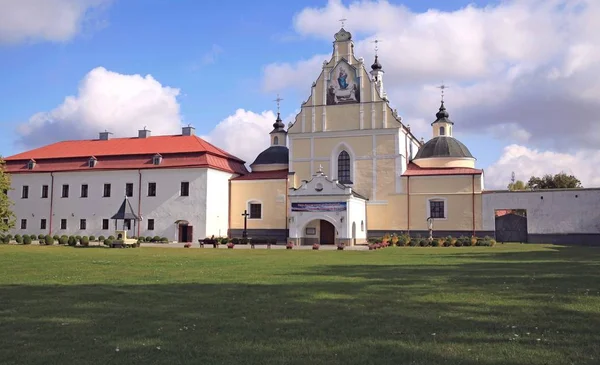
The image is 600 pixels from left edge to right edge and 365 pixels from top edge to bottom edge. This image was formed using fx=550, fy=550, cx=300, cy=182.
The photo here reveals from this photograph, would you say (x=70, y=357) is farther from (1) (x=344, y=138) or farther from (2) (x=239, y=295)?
(1) (x=344, y=138)

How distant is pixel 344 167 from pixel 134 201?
20691mm

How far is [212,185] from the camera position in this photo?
52.1 meters

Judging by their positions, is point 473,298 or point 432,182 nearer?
point 473,298

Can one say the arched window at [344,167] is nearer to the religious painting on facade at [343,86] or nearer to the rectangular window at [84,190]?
the religious painting on facade at [343,86]

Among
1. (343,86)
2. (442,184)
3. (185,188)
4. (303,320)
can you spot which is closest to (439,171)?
(442,184)

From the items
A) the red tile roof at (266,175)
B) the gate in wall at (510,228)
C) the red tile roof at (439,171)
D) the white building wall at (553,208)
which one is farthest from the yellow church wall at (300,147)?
the gate in wall at (510,228)

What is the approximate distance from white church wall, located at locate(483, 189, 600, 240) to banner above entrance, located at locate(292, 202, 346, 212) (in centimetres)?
→ 1280

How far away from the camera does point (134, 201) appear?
5366cm

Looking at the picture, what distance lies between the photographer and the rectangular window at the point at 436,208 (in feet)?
161

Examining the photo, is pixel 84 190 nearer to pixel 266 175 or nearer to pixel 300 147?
pixel 266 175

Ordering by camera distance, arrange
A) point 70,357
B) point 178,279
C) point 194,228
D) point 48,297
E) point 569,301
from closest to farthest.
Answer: point 70,357
point 569,301
point 48,297
point 178,279
point 194,228

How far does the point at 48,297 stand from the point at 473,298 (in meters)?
9.19

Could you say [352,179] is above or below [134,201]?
above

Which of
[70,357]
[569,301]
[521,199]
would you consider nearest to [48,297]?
[70,357]
